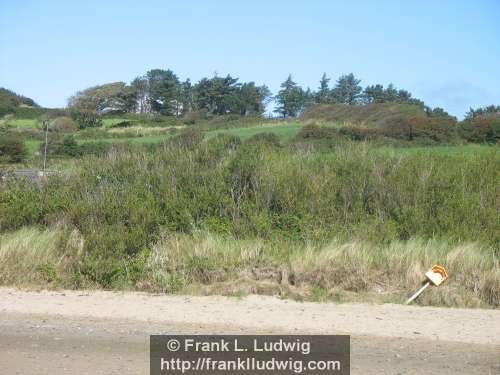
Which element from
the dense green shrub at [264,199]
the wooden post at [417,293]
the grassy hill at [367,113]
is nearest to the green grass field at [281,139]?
the dense green shrub at [264,199]

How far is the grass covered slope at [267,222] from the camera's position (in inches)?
409

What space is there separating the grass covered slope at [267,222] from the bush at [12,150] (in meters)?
9.02

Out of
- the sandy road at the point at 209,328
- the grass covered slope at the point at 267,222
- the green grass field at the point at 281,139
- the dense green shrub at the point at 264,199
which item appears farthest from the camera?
the green grass field at the point at 281,139

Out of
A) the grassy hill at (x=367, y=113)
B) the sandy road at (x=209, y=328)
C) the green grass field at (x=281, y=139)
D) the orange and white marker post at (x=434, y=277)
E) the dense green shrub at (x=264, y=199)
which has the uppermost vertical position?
the grassy hill at (x=367, y=113)

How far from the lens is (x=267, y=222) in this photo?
40.2ft

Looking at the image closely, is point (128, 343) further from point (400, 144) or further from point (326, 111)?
Answer: point (326, 111)

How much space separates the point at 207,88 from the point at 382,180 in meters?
42.1

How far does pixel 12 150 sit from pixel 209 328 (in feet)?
59.9

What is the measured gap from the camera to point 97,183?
14.0 metres

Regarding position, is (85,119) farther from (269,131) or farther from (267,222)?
(267,222)

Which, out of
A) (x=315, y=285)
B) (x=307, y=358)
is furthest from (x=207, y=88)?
(x=307, y=358)

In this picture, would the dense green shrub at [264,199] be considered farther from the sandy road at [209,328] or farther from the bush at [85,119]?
the bush at [85,119]

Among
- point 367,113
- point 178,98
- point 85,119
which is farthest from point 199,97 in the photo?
point 367,113

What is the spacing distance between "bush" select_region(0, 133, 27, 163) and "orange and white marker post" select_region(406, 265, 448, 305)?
17.2 m
